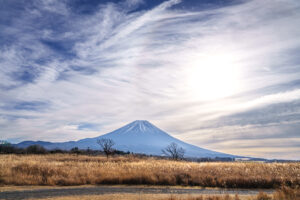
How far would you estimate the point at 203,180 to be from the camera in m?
19.7

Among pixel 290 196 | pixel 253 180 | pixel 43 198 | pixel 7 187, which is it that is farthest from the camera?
pixel 253 180

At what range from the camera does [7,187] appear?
17516mm

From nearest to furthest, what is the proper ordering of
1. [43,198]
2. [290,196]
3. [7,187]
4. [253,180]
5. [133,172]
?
[290,196]
[43,198]
[7,187]
[253,180]
[133,172]

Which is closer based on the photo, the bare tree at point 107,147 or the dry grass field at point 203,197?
the dry grass field at point 203,197

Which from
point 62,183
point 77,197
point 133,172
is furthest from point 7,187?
point 133,172

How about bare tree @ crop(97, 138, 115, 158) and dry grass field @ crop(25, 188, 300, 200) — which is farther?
bare tree @ crop(97, 138, 115, 158)

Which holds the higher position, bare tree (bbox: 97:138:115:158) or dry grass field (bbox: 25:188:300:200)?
bare tree (bbox: 97:138:115:158)

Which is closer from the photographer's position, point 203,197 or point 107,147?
point 203,197

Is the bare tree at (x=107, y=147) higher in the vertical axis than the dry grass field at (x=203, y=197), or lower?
higher

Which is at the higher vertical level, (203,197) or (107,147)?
(107,147)

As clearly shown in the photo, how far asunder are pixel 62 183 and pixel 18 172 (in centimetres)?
488

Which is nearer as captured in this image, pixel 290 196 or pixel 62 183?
pixel 290 196

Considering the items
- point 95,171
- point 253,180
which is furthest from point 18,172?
point 253,180

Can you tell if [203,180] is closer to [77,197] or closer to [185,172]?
[185,172]
